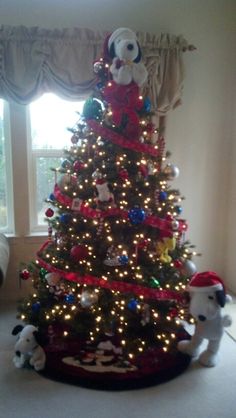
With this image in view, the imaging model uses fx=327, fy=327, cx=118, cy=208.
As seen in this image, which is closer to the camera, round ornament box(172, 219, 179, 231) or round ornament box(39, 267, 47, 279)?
round ornament box(172, 219, 179, 231)

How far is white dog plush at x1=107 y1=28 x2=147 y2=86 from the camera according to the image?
6.38 feet

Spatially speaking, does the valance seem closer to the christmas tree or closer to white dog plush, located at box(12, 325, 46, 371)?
the christmas tree

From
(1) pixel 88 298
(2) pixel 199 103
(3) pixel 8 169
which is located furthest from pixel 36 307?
(2) pixel 199 103

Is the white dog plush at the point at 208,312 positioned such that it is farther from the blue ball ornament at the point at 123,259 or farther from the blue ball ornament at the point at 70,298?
the blue ball ornament at the point at 70,298

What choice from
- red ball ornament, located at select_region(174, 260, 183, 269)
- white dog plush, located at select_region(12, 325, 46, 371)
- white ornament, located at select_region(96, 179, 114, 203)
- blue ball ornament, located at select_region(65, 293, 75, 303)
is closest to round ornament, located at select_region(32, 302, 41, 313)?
white dog plush, located at select_region(12, 325, 46, 371)

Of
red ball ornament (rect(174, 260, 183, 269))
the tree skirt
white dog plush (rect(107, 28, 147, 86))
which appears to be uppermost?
white dog plush (rect(107, 28, 147, 86))

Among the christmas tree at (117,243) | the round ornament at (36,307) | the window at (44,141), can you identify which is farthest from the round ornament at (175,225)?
the window at (44,141)

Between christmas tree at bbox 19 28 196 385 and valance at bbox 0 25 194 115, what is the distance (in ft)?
2.10

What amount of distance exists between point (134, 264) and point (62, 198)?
0.60 m

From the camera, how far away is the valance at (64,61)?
2574 millimetres

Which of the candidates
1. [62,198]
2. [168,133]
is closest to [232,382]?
[62,198]

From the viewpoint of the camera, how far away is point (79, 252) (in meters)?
1.93

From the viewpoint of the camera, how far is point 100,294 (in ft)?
6.42

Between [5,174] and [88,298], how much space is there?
5.19 ft
